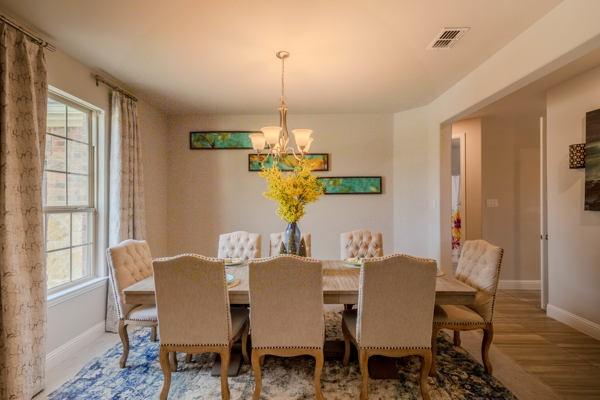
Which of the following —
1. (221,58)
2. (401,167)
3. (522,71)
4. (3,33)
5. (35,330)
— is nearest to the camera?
(3,33)

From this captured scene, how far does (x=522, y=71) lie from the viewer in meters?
2.37

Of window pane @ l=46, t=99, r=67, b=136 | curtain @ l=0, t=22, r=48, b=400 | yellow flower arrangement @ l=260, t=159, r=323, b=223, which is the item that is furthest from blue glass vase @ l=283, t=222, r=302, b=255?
window pane @ l=46, t=99, r=67, b=136

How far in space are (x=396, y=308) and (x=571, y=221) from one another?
271cm

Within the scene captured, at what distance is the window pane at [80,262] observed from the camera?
9.61 feet

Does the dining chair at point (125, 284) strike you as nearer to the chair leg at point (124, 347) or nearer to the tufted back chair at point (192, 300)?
the chair leg at point (124, 347)

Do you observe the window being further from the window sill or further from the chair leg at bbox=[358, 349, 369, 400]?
the chair leg at bbox=[358, 349, 369, 400]

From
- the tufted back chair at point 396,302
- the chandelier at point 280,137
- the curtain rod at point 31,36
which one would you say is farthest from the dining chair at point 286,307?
the curtain rod at point 31,36

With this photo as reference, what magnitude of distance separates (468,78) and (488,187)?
215 cm

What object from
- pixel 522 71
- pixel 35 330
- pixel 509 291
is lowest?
pixel 509 291

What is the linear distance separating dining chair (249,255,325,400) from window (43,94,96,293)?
201 cm

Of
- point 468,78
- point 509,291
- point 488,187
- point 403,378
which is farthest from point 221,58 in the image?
point 509,291

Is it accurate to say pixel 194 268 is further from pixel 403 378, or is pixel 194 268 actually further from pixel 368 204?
pixel 368 204

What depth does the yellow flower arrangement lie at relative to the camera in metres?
2.41

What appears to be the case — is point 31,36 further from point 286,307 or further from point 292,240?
point 286,307
